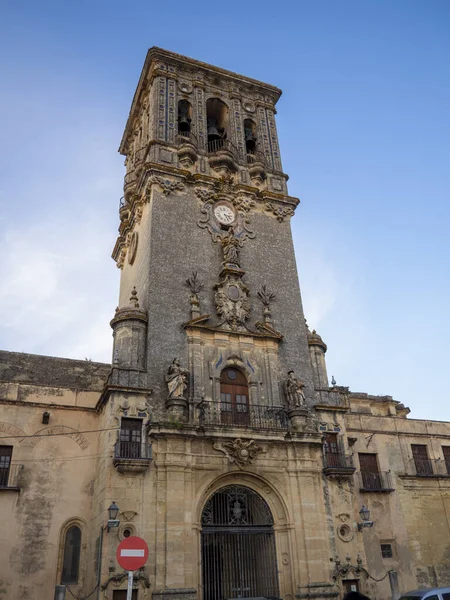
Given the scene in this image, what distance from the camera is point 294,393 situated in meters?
22.1

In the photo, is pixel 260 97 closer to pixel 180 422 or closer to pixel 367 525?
pixel 180 422

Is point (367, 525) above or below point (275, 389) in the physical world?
below

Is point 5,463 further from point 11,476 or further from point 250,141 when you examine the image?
point 250,141

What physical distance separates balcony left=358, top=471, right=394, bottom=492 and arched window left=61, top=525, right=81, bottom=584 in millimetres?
11638

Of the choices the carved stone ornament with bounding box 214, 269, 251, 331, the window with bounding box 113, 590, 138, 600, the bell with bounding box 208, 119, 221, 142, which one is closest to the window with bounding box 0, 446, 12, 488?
the window with bounding box 113, 590, 138, 600

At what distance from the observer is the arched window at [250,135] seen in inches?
1236

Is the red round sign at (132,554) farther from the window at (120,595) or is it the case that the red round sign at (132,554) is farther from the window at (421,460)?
the window at (421,460)

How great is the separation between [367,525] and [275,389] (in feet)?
19.6

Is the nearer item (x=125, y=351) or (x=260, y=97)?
(x=125, y=351)

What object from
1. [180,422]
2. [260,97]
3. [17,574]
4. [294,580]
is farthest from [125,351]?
[260,97]

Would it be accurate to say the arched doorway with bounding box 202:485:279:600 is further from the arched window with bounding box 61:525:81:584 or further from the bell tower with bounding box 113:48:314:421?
the arched window with bounding box 61:525:81:584

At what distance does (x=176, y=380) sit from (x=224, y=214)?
9.65 metres

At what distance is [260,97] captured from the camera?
3297 cm

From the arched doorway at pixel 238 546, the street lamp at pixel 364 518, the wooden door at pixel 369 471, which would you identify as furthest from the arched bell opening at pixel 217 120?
the street lamp at pixel 364 518
